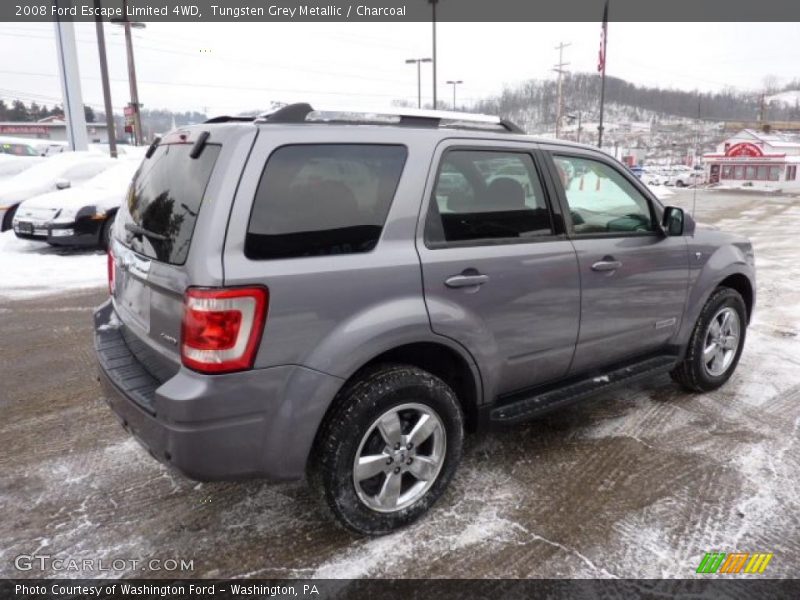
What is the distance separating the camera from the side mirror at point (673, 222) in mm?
3840

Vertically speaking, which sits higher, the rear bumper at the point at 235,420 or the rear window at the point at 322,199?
the rear window at the point at 322,199

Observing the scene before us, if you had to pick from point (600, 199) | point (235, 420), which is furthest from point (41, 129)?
point (235, 420)

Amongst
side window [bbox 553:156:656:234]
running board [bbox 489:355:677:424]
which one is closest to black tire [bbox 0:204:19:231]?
side window [bbox 553:156:656:234]

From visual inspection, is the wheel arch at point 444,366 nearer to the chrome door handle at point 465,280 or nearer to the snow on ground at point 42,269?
the chrome door handle at point 465,280

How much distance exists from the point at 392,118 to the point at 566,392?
5.73 feet

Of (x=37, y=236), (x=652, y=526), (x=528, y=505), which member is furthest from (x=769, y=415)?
(x=37, y=236)

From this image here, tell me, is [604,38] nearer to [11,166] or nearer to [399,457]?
[11,166]

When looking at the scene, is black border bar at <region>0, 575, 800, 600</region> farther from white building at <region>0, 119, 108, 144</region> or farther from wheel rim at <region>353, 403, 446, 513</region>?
white building at <region>0, 119, 108, 144</region>

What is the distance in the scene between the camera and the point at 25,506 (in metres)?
3.03

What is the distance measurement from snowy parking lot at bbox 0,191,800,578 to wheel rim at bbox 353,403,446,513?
19 centimetres

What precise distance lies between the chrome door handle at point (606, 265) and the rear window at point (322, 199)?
1.31 meters

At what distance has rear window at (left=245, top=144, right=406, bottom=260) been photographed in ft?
7.87

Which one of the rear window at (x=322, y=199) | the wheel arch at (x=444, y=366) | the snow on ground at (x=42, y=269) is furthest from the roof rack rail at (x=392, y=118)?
the snow on ground at (x=42, y=269)

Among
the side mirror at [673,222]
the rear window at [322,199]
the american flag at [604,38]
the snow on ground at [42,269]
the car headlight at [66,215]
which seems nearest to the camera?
the rear window at [322,199]
